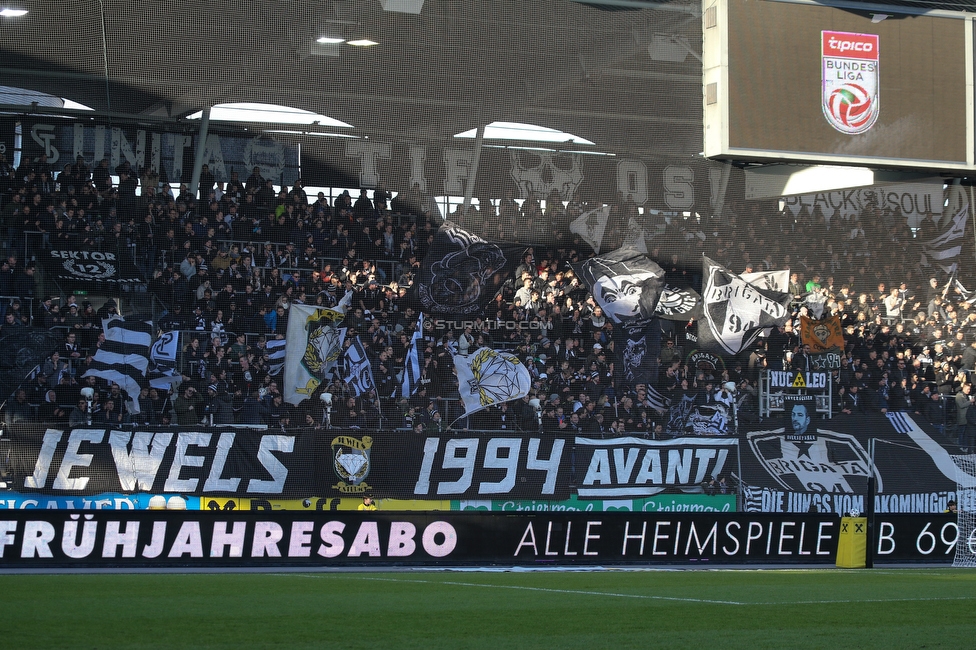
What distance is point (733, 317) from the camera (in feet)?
68.0

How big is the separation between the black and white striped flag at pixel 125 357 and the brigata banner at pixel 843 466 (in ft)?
29.7

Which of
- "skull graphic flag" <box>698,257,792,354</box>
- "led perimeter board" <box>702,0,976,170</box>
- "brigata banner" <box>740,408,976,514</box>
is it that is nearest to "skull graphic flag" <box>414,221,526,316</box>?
"skull graphic flag" <box>698,257,792,354</box>

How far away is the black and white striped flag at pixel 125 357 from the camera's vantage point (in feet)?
57.3

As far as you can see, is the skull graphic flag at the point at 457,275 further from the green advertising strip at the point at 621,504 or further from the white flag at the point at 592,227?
the green advertising strip at the point at 621,504

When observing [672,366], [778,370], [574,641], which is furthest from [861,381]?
[574,641]

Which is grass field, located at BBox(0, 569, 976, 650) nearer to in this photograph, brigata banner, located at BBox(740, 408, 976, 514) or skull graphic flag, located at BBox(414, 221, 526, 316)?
brigata banner, located at BBox(740, 408, 976, 514)

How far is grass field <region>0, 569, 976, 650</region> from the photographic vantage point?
23.0ft

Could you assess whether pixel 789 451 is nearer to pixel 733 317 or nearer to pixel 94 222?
pixel 733 317

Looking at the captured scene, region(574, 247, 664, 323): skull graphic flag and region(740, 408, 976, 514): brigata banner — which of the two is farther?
region(574, 247, 664, 323): skull graphic flag

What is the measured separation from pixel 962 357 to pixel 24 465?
49.8ft

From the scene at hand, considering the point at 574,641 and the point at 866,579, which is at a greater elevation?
the point at 574,641

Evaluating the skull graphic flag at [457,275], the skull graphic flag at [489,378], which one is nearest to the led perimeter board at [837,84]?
the skull graphic flag at [457,275]

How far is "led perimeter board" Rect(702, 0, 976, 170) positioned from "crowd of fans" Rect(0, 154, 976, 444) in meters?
1.27

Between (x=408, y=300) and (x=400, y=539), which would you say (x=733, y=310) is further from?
(x=400, y=539)
